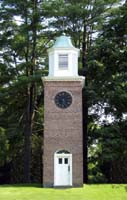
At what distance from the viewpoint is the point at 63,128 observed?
24.5m

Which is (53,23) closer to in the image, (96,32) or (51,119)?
(96,32)

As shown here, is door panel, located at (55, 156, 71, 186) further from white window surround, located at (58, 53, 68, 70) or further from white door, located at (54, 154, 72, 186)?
white window surround, located at (58, 53, 68, 70)

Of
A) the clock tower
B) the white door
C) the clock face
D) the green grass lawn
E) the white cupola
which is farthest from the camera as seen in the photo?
the white cupola

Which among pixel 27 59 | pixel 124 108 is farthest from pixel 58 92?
pixel 27 59

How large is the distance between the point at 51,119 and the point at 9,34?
33.6 feet

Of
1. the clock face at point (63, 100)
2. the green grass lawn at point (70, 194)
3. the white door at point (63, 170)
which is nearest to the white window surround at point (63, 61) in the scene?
the clock face at point (63, 100)

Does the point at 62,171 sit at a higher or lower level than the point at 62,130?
lower

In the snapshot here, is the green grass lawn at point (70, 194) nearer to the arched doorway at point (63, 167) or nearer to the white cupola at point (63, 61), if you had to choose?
the arched doorway at point (63, 167)

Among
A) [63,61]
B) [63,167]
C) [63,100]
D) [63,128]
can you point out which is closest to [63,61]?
[63,61]

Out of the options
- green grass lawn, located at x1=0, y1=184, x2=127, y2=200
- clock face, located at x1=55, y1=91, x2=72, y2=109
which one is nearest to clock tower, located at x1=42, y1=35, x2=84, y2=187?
clock face, located at x1=55, y1=91, x2=72, y2=109

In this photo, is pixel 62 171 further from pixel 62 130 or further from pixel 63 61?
pixel 63 61

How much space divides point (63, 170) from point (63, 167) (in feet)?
0.58

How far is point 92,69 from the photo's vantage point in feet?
101

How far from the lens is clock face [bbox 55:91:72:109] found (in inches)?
976
